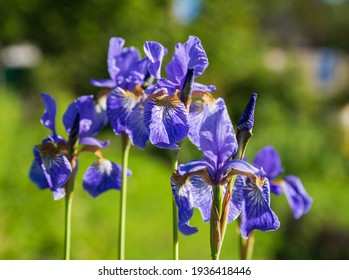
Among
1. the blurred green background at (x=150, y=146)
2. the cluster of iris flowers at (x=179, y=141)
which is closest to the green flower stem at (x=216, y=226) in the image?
the cluster of iris flowers at (x=179, y=141)

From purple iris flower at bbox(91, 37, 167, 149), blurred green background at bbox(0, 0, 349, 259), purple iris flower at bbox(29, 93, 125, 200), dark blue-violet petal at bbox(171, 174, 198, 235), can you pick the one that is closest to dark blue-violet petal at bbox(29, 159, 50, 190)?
purple iris flower at bbox(29, 93, 125, 200)

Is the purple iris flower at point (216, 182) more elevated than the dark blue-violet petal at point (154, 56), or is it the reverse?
the dark blue-violet petal at point (154, 56)

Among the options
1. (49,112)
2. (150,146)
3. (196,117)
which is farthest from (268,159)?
(150,146)

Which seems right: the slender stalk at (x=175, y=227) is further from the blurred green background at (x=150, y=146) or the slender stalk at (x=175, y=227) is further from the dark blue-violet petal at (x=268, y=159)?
the blurred green background at (x=150, y=146)

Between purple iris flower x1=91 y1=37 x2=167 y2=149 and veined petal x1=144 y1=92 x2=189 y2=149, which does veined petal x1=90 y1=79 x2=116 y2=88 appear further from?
veined petal x1=144 y1=92 x2=189 y2=149

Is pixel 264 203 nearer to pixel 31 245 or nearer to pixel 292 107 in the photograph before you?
pixel 31 245

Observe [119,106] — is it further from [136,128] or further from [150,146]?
[150,146]

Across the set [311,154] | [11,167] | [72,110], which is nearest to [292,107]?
[311,154]
